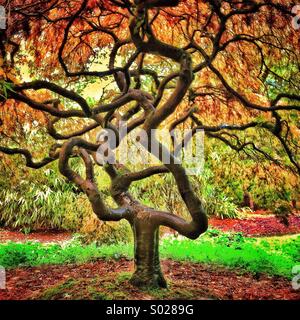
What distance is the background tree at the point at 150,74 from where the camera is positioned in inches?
163

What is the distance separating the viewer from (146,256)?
5.09m

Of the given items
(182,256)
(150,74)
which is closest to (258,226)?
(182,256)

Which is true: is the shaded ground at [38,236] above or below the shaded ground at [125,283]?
below

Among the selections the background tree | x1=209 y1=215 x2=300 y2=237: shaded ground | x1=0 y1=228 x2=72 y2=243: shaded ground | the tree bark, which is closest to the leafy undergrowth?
the background tree

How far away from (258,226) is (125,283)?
387 inches

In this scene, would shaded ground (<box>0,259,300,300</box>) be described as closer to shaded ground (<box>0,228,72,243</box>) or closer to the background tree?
the background tree

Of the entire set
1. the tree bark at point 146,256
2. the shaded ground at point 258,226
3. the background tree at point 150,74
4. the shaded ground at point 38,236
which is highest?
the background tree at point 150,74

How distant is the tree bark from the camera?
16.5 feet

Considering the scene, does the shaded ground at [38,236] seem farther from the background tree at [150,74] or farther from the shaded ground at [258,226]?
the background tree at [150,74]

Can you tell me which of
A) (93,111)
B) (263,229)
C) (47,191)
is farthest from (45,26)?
(263,229)

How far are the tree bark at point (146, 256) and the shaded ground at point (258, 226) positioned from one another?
7926 mm

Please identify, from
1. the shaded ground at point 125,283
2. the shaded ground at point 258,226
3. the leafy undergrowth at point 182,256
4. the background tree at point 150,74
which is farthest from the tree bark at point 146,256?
the shaded ground at point 258,226

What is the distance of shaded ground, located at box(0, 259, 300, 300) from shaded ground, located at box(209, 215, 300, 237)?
6332mm

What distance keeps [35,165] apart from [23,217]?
8214mm
